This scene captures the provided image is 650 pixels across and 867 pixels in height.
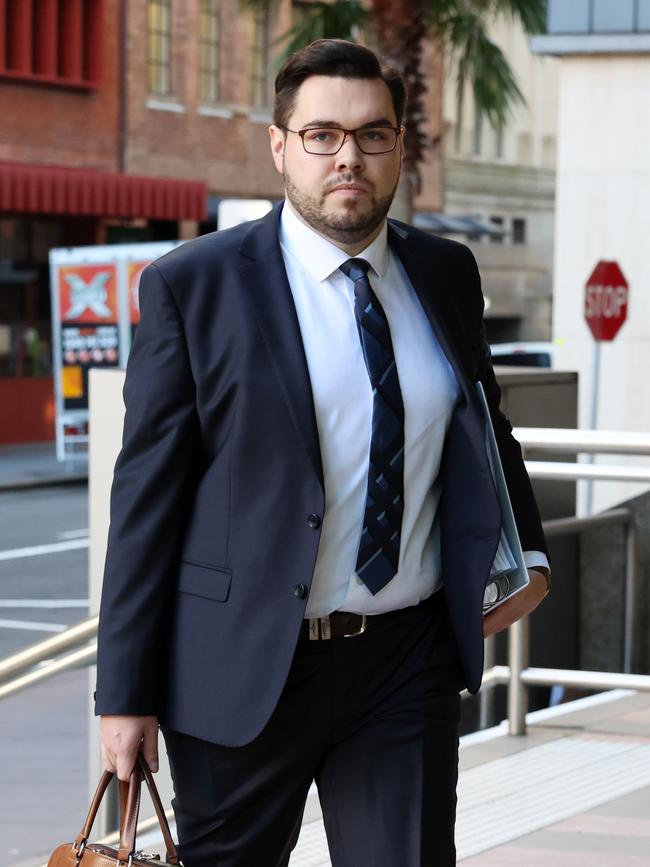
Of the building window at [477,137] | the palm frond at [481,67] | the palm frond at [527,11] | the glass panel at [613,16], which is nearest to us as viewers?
the glass panel at [613,16]

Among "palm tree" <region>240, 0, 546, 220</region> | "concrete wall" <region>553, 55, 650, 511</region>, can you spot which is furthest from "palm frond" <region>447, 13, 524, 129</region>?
"concrete wall" <region>553, 55, 650, 511</region>

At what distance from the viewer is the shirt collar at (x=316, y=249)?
2.78 metres

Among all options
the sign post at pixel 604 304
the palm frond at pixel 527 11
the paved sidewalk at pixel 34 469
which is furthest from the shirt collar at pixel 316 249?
the palm frond at pixel 527 11

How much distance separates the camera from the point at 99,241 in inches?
1075

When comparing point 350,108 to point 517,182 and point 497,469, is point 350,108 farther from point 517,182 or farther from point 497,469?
point 517,182

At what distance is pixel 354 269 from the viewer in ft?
9.09

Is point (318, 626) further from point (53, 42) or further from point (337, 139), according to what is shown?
point (53, 42)

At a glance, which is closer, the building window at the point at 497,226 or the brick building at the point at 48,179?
the brick building at the point at 48,179

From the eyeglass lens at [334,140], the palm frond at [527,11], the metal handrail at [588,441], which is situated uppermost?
the palm frond at [527,11]

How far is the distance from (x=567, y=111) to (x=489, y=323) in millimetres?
24258

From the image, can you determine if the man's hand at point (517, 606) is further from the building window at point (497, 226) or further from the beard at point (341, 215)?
the building window at point (497, 226)

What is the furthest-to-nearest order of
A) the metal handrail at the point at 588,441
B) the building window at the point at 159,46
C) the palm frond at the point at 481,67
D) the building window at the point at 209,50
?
the building window at the point at 209,50, the building window at the point at 159,46, the palm frond at the point at 481,67, the metal handrail at the point at 588,441

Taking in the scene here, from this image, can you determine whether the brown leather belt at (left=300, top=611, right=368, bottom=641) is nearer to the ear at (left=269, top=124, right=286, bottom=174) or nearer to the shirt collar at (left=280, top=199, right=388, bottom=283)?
the shirt collar at (left=280, top=199, right=388, bottom=283)

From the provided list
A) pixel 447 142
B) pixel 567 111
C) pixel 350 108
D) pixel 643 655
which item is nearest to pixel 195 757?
pixel 350 108
